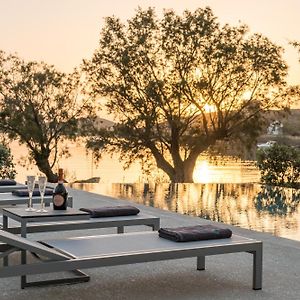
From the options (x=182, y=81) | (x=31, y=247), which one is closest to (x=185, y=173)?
(x=182, y=81)

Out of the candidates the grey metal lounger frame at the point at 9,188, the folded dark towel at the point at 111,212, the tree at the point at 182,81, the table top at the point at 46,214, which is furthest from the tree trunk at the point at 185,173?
the table top at the point at 46,214

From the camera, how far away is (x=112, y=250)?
358 cm

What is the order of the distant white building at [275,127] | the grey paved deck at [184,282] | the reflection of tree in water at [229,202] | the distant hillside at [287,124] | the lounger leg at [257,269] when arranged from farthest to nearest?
the distant white building at [275,127], the distant hillside at [287,124], the reflection of tree in water at [229,202], the lounger leg at [257,269], the grey paved deck at [184,282]

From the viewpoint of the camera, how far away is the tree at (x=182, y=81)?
19.1 metres

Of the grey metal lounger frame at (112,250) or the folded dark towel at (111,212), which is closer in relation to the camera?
the grey metal lounger frame at (112,250)

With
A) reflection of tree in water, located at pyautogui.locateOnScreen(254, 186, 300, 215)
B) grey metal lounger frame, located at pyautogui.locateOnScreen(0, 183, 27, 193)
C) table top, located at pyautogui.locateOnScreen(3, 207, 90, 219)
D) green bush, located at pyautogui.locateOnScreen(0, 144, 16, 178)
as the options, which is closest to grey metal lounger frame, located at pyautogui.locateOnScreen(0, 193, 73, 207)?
grey metal lounger frame, located at pyautogui.locateOnScreen(0, 183, 27, 193)

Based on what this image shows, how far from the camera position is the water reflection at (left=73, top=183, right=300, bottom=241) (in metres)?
7.29

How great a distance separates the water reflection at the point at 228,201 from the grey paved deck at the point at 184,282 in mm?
1753

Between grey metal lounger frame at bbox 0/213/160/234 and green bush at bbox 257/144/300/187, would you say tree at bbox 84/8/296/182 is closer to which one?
green bush at bbox 257/144/300/187

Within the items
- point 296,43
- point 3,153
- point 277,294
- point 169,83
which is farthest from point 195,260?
point 169,83

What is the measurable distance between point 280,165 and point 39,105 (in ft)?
36.7

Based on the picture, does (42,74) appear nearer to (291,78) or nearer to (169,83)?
(169,83)

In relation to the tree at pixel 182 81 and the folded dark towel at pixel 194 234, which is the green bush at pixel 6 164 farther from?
the folded dark towel at pixel 194 234

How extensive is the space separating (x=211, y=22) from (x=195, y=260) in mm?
15326
